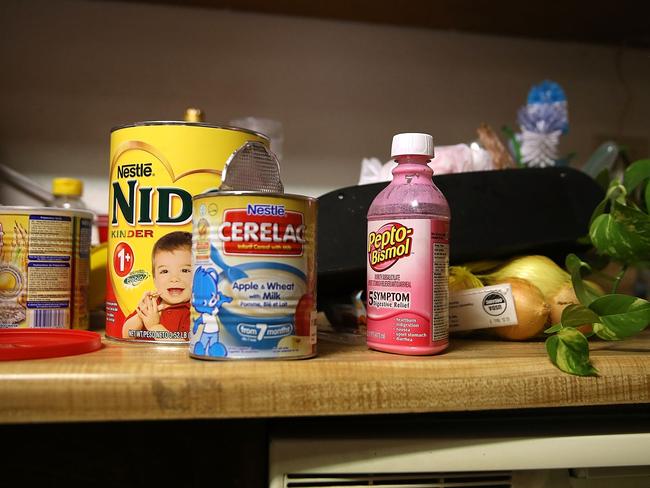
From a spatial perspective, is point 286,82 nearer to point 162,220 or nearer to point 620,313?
point 162,220

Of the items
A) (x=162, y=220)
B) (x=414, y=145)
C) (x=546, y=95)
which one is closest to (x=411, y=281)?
(x=414, y=145)

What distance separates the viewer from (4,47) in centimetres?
94

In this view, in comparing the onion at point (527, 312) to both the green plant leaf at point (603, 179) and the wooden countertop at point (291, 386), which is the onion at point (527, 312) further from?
the green plant leaf at point (603, 179)

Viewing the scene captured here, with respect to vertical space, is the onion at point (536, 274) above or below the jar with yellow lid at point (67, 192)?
below

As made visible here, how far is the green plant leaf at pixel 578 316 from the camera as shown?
1.53ft

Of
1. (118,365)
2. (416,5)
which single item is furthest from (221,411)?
(416,5)

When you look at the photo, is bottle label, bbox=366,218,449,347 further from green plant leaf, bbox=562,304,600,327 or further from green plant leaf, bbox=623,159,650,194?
green plant leaf, bbox=623,159,650,194

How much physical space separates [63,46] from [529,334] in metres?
0.91

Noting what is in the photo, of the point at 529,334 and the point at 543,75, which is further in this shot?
the point at 543,75

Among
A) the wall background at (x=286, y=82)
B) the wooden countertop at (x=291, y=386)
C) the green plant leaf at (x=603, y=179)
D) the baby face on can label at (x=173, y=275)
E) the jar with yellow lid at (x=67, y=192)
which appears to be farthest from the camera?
the wall background at (x=286, y=82)

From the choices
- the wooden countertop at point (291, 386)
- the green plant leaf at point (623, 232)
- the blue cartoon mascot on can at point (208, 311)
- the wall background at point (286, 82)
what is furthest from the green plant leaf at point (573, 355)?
the wall background at point (286, 82)

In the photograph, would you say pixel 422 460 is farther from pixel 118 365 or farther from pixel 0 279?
pixel 0 279

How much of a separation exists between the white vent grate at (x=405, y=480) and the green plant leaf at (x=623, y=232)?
25 cm

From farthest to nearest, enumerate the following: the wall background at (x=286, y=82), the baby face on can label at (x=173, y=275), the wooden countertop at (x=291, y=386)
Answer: the wall background at (x=286, y=82), the baby face on can label at (x=173, y=275), the wooden countertop at (x=291, y=386)
